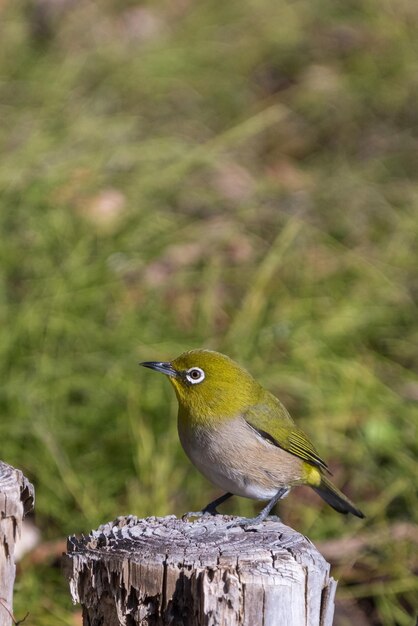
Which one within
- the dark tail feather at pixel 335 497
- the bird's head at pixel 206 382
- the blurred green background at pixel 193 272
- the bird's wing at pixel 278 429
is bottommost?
the blurred green background at pixel 193 272

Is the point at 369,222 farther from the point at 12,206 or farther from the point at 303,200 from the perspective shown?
the point at 12,206

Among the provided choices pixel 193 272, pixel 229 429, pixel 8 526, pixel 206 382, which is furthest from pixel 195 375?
pixel 193 272

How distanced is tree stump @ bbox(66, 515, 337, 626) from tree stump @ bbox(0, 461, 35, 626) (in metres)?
0.16

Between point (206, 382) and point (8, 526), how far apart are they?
117cm

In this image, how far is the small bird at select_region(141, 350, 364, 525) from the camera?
148 inches

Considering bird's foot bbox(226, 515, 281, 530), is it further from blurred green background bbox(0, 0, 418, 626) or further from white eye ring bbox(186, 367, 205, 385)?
blurred green background bbox(0, 0, 418, 626)

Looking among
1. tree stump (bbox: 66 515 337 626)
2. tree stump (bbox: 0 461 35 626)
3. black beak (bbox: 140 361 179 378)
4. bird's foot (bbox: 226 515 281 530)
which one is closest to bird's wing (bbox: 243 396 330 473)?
black beak (bbox: 140 361 179 378)

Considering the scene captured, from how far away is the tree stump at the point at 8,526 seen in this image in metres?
2.80

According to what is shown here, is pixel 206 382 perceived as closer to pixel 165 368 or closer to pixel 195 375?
pixel 195 375

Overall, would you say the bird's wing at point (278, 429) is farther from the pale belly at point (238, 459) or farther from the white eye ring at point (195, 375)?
the white eye ring at point (195, 375)

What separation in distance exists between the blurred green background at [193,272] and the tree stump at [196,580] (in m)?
2.39

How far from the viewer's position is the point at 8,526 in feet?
9.21

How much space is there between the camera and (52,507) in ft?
18.3

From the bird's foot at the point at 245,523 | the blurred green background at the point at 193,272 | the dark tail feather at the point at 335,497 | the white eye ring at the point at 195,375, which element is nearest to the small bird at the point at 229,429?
the white eye ring at the point at 195,375
